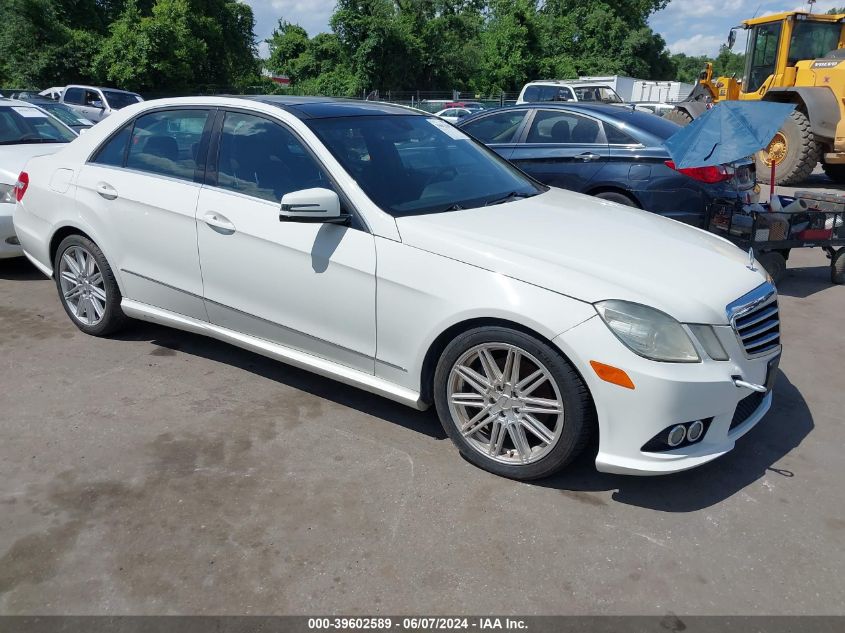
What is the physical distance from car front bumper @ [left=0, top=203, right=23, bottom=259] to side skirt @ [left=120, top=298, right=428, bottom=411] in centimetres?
224

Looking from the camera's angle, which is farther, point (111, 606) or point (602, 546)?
point (602, 546)

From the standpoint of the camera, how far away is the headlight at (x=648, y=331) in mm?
2979

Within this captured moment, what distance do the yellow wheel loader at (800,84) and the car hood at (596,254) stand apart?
33.3 ft

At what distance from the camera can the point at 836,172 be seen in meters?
14.5

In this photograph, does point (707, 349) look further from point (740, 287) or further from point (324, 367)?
point (324, 367)

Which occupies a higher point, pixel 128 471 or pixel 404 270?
pixel 404 270

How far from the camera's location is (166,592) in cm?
263

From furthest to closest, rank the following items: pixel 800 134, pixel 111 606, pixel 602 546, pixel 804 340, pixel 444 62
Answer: pixel 444 62 < pixel 800 134 < pixel 804 340 < pixel 602 546 < pixel 111 606

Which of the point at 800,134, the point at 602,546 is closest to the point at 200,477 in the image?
→ the point at 602,546

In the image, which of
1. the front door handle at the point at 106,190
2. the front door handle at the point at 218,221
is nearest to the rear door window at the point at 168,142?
the front door handle at the point at 106,190

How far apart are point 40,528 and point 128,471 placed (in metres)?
0.49

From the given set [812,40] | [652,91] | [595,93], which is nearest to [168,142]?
[812,40]

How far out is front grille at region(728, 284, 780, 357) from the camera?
322 cm

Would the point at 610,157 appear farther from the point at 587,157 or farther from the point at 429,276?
the point at 429,276
